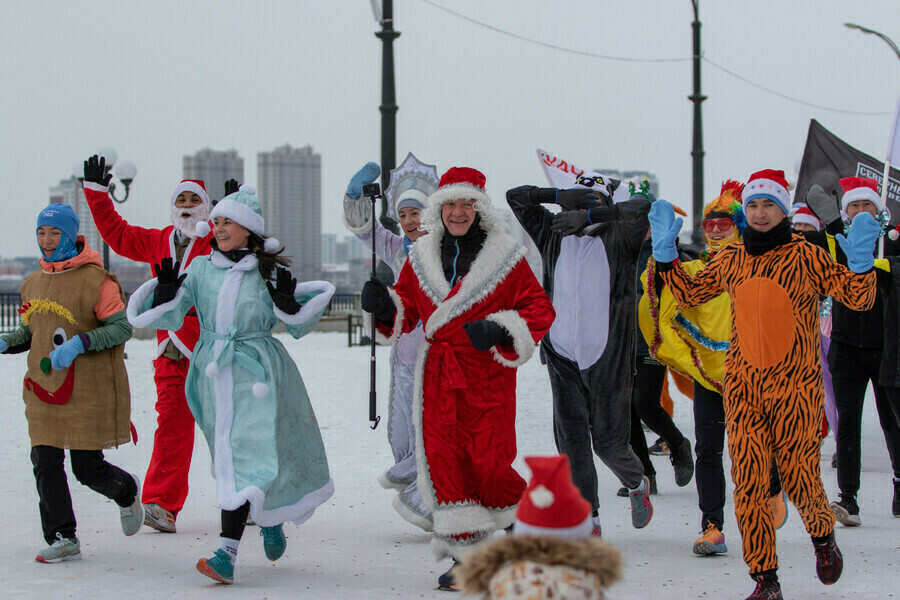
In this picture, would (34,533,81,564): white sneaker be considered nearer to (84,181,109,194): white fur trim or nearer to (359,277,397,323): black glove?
(359,277,397,323): black glove

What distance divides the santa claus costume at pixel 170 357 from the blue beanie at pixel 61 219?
0.55 meters

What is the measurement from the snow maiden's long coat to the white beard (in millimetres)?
1066

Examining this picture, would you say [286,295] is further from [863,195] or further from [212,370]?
[863,195]

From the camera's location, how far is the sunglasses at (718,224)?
6215mm

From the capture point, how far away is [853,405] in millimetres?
6699

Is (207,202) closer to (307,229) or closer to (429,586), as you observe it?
(429,586)

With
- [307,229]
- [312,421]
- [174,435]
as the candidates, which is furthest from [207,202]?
[307,229]

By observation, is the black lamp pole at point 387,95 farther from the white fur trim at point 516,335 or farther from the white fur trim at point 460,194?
the white fur trim at point 516,335

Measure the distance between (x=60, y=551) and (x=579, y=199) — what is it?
10.4ft

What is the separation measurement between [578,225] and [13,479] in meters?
4.68

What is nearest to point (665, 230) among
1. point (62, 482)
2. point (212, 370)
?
point (212, 370)

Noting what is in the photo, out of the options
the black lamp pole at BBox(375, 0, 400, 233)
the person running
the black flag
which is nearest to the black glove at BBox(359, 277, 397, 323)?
the person running

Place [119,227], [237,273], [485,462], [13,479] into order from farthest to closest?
[13,479] → [119,227] → [237,273] → [485,462]

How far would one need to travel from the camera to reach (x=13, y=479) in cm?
785
